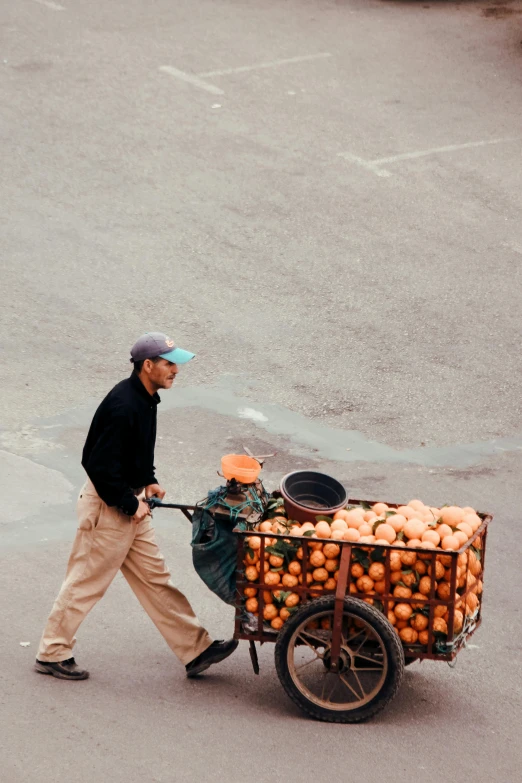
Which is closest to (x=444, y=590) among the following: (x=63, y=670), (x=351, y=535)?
(x=351, y=535)

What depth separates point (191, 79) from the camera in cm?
1661

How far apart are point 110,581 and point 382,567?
1540mm

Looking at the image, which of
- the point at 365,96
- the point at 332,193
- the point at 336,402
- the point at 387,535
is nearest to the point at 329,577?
the point at 387,535

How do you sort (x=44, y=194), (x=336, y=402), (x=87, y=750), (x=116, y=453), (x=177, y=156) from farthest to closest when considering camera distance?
(x=177, y=156) < (x=44, y=194) < (x=336, y=402) < (x=116, y=453) < (x=87, y=750)

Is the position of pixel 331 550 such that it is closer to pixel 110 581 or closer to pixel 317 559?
pixel 317 559

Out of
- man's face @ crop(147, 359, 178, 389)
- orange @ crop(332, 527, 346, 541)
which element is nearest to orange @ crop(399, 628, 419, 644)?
orange @ crop(332, 527, 346, 541)

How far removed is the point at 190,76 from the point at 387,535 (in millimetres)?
12302

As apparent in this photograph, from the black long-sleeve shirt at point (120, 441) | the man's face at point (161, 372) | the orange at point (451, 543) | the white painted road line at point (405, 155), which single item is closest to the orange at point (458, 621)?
the orange at point (451, 543)

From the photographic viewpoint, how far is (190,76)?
16703 mm

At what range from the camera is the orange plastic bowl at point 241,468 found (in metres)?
6.02

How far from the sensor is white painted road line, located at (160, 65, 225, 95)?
1628cm

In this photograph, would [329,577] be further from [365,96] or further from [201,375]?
[365,96]

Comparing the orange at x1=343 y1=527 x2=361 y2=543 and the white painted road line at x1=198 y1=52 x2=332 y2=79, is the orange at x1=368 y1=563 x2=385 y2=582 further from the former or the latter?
the white painted road line at x1=198 y1=52 x2=332 y2=79

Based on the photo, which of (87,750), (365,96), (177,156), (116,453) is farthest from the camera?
(365,96)
